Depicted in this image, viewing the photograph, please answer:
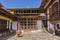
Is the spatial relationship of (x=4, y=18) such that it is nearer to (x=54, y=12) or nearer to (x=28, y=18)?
(x=54, y=12)

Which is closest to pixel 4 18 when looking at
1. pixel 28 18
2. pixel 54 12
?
pixel 54 12

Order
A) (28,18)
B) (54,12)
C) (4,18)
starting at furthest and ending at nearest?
1. (28,18)
2. (4,18)
3. (54,12)

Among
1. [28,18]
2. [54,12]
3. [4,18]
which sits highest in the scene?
[54,12]

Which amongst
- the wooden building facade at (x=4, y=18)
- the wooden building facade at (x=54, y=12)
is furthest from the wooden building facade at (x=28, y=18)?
the wooden building facade at (x=54, y=12)

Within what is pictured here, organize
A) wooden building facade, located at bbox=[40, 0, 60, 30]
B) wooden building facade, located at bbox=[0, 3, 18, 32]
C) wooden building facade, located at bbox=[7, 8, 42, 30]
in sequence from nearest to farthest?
wooden building facade, located at bbox=[40, 0, 60, 30], wooden building facade, located at bbox=[0, 3, 18, 32], wooden building facade, located at bbox=[7, 8, 42, 30]

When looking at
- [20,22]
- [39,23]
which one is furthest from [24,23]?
[39,23]

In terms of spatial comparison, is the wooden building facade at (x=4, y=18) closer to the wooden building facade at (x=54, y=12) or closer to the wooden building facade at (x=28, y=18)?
the wooden building facade at (x=28, y=18)

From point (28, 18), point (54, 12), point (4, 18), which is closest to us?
point (54, 12)

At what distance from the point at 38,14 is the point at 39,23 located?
194 centimetres

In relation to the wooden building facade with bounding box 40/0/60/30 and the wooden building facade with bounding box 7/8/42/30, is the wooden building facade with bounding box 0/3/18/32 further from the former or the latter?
the wooden building facade with bounding box 40/0/60/30

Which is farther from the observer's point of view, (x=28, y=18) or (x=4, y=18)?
(x=28, y=18)

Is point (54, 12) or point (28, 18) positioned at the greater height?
point (54, 12)

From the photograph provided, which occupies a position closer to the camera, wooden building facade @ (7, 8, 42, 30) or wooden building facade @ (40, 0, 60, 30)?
wooden building facade @ (40, 0, 60, 30)

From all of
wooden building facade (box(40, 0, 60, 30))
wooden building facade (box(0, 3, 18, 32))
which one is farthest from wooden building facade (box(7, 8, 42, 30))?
wooden building facade (box(40, 0, 60, 30))
